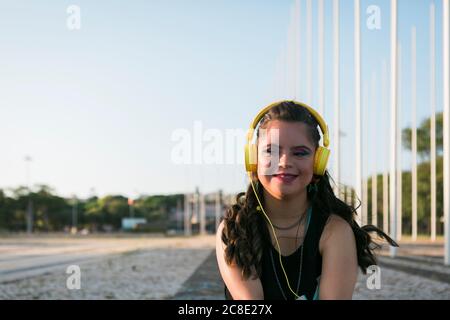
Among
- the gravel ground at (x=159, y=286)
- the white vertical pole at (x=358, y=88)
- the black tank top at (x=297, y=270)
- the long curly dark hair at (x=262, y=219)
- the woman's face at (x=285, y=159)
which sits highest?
the white vertical pole at (x=358, y=88)

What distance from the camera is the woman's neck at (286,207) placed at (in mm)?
2225

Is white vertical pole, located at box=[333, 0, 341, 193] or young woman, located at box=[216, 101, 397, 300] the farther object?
white vertical pole, located at box=[333, 0, 341, 193]

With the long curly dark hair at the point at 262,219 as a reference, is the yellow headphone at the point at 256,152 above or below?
above

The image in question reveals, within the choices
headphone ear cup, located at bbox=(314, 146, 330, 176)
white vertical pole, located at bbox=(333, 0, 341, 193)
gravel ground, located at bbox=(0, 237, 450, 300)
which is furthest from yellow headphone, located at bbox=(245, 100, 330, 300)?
white vertical pole, located at bbox=(333, 0, 341, 193)

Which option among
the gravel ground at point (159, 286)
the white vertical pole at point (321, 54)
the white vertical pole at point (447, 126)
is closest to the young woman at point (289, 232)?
the gravel ground at point (159, 286)

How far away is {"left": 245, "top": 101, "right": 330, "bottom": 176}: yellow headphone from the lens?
7.28 ft

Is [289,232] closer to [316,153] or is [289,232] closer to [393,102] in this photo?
[316,153]

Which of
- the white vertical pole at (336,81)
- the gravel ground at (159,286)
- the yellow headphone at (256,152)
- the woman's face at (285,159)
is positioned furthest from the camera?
the white vertical pole at (336,81)

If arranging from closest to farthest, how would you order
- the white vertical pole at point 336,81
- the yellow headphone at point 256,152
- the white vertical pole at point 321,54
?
the yellow headphone at point 256,152
the white vertical pole at point 336,81
the white vertical pole at point 321,54

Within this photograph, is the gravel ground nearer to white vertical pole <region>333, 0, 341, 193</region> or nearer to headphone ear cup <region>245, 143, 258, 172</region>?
headphone ear cup <region>245, 143, 258, 172</region>

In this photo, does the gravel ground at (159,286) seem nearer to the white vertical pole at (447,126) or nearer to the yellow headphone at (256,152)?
the white vertical pole at (447,126)

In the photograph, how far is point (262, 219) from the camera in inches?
89.6

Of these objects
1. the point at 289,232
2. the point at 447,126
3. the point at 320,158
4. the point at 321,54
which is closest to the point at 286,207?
the point at 289,232
